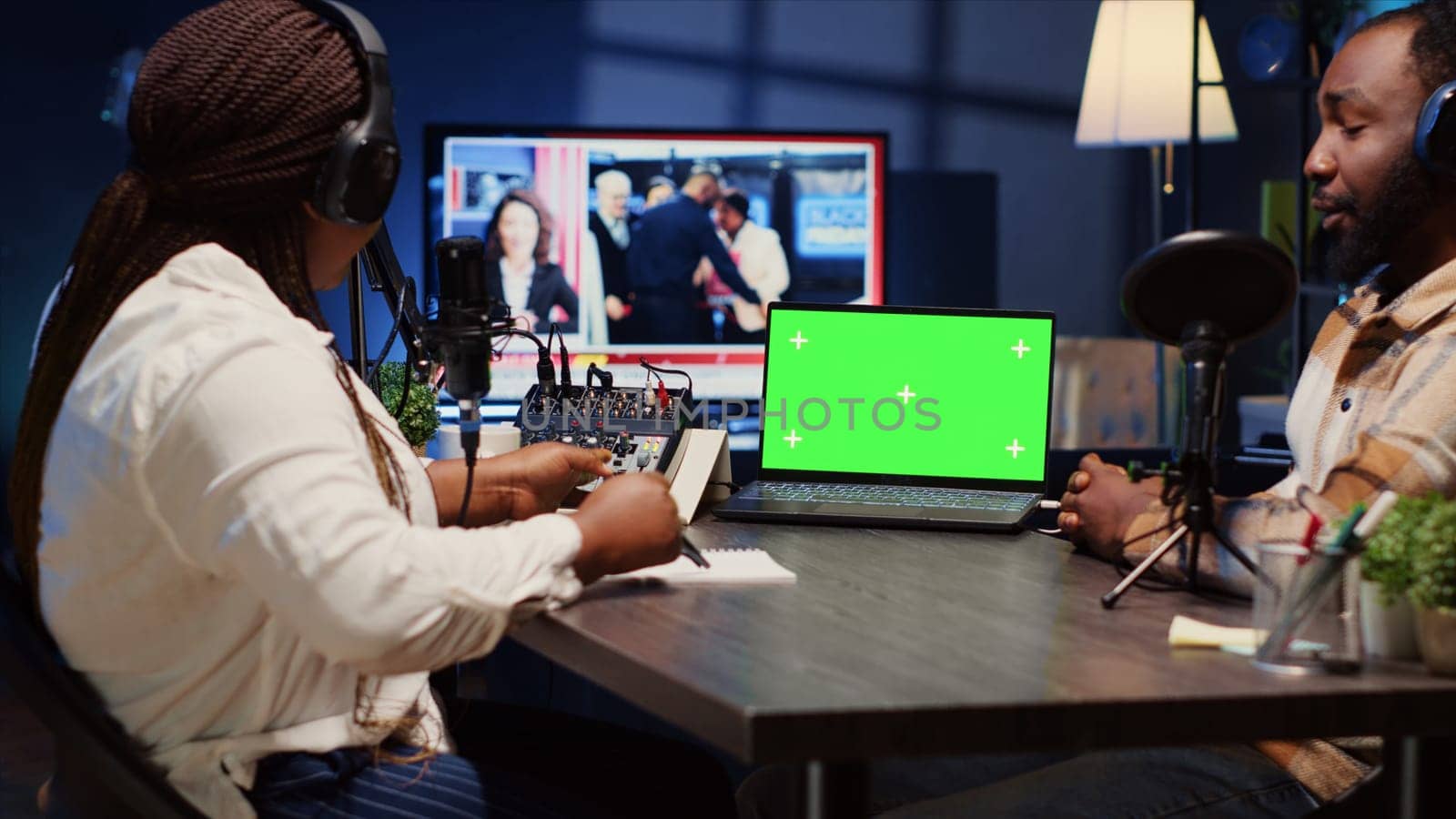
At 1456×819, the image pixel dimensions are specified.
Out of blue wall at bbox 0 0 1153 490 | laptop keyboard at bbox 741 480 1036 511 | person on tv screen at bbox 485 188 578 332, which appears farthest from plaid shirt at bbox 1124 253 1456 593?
blue wall at bbox 0 0 1153 490

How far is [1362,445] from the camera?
146cm

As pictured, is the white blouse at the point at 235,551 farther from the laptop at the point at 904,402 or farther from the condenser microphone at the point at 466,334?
the laptop at the point at 904,402

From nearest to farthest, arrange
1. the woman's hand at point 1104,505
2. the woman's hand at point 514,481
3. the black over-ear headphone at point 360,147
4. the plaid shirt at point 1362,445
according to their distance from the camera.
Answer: the black over-ear headphone at point 360,147, the plaid shirt at point 1362,445, the woman's hand at point 1104,505, the woman's hand at point 514,481

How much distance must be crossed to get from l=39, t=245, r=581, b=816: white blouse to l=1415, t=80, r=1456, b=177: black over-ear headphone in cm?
109

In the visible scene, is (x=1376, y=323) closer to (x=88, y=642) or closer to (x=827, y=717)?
(x=827, y=717)

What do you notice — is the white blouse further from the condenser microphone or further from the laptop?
the laptop

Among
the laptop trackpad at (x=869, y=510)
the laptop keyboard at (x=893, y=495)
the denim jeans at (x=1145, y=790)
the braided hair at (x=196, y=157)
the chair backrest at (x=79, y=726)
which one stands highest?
the braided hair at (x=196, y=157)

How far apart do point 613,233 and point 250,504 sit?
11.8 ft

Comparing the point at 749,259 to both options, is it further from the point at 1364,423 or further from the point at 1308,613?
the point at 1308,613

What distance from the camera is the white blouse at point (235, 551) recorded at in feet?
3.48

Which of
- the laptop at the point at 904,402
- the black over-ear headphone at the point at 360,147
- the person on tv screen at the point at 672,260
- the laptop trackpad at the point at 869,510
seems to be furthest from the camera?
the person on tv screen at the point at 672,260

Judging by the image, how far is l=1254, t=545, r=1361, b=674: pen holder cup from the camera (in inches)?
43.6

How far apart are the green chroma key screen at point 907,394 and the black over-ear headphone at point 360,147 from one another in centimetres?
94

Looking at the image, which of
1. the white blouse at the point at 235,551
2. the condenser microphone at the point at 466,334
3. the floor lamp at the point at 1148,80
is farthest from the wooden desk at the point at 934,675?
the floor lamp at the point at 1148,80
